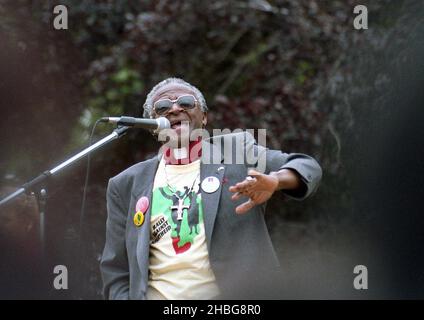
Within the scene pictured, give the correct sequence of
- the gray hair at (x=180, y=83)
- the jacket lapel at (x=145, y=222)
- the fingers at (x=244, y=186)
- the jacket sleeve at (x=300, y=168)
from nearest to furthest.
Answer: the fingers at (x=244, y=186)
the jacket sleeve at (x=300, y=168)
the jacket lapel at (x=145, y=222)
the gray hair at (x=180, y=83)

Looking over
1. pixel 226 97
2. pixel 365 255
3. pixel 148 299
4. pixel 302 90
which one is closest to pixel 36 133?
pixel 226 97

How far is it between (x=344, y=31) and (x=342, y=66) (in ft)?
1.34

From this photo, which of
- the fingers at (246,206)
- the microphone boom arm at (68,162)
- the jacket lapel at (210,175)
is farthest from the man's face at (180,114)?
the fingers at (246,206)

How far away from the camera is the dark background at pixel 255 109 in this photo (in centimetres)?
472

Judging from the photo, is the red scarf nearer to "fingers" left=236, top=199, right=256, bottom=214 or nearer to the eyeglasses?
the eyeglasses

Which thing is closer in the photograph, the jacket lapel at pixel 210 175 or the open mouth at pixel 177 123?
the jacket lapel at pixel 210 175

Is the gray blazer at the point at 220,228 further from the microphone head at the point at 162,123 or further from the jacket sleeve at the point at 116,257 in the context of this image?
the microphone head at the point at 162,123

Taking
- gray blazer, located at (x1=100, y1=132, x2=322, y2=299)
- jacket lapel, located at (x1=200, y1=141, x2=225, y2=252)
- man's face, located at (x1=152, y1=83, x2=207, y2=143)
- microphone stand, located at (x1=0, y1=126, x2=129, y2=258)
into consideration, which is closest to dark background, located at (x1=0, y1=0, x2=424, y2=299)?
→ microphone stand, located at (x1=0, y1=126, x2=129, y2=258)

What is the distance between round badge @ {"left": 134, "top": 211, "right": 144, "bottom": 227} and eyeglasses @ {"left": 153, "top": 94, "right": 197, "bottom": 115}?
19.0 inches

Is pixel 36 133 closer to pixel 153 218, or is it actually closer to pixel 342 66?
pixel 342 66

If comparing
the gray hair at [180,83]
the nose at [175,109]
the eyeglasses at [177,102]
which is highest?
the gray hair at [180,83]

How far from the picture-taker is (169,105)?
355 cm

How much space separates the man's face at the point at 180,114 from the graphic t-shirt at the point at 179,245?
23 cm

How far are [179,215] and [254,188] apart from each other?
46 centimetres
